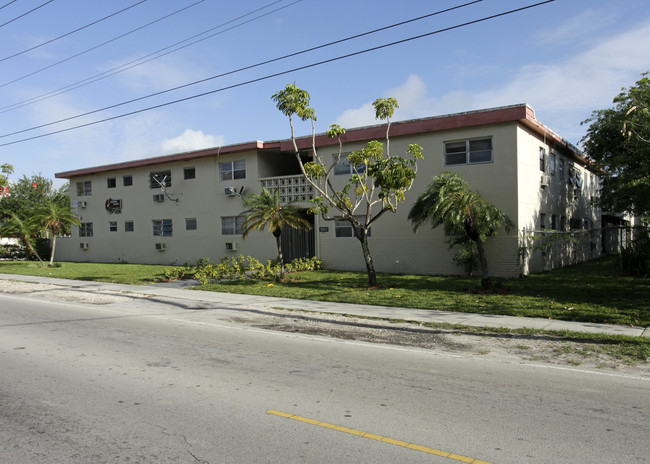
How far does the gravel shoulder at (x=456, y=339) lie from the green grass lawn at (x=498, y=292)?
2.15 metres

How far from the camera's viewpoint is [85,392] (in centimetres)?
570

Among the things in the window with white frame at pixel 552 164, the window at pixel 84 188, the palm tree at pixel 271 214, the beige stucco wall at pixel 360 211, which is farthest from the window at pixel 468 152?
the window at pixel 84 188

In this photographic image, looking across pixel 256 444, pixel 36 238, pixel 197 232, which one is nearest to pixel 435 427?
pixel 256 444

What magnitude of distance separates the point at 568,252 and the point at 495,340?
16.4m

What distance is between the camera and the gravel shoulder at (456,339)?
731 centimetres

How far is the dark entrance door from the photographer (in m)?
23.2

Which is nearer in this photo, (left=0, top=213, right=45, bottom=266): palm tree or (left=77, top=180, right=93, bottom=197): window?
(left=0, top=213, right=45, bottom=266): palm tree

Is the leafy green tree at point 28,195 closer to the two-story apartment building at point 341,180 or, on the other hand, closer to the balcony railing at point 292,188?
the two-story apartment building at point 341,180

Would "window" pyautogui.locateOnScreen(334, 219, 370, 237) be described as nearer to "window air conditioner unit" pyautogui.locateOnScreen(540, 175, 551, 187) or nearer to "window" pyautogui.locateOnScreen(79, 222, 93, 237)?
"window air conditioner unit" pyautogui.locateOnScreen(540, 175, 551, 187)

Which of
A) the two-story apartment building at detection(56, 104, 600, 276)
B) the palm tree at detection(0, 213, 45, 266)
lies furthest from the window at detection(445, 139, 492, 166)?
the palm tree at detection(0, 213, 45, 266)

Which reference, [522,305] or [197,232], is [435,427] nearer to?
[522,305]

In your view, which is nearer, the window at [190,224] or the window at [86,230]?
the window at [190,224]

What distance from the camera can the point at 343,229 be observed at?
2194 cm

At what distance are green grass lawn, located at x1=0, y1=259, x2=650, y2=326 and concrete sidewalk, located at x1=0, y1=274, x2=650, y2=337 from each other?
1.67ft
